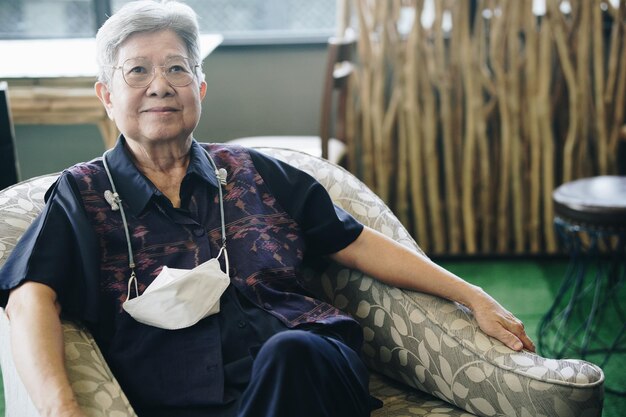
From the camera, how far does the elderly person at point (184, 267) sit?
1.50m

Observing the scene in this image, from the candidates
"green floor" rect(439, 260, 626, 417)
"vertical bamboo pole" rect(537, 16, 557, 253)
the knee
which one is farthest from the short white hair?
"vertical bamboo pole" rect(537, 16, 557, 253)

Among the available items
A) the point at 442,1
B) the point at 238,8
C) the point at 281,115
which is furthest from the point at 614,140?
the point at 238,8

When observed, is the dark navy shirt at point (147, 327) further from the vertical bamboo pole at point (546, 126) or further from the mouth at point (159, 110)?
the vertical bamboo pole at point (546, 126)

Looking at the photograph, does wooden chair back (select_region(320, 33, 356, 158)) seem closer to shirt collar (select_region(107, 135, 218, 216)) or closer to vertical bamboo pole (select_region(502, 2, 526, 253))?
vertical bamboo pole (select_region(502, 2, 526, 253))

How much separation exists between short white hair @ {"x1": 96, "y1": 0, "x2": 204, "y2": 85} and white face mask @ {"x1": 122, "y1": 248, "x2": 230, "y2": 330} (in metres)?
0.51

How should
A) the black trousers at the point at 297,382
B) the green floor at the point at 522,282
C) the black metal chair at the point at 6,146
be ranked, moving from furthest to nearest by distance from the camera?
the green floor at the point at 522,282
the black metal chair at the point at 6,146
the black trousers at the point at 297,382

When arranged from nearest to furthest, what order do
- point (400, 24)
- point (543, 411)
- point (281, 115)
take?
1. point (543, 411)
2. point (400, 24)
3. point (281, 115)

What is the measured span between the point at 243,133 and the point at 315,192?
2.35 m

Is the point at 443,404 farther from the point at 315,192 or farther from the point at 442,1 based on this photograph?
the point at 442,1

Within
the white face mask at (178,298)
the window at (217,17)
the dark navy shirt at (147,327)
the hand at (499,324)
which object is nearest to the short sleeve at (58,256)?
the dark navy shirt at (147,327)

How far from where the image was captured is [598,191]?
8.78ft

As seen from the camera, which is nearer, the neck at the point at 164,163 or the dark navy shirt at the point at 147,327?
the dark navy shirt at the point at 147,327

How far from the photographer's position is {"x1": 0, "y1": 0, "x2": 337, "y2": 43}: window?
4.18 meters

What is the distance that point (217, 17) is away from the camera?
425cm
